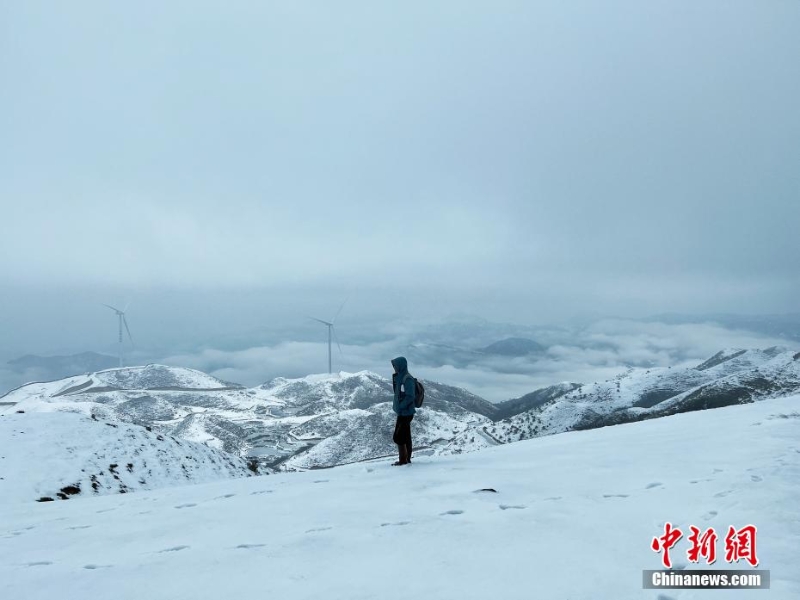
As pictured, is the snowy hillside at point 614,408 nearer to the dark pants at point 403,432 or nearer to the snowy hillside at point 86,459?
the snowy hillside at point 86,459

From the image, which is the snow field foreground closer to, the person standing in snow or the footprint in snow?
the footprint in snow

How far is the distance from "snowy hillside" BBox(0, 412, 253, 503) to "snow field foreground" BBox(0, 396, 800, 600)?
28.9ft

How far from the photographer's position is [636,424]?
76.3ft

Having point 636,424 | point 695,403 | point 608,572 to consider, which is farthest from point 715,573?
point 695,403

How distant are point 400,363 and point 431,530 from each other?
690 cm

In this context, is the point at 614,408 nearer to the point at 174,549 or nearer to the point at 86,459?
the point at 86,459

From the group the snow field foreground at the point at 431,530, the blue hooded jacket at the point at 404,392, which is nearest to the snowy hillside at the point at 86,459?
the snow field foreground at the point at 431,530

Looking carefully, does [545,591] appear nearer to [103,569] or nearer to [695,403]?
[103,569]

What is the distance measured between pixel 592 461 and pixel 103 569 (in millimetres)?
11452

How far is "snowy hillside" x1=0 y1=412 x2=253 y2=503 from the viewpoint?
75.5ft

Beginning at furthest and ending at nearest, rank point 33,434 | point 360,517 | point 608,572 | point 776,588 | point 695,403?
point 695,403
point 33,434
point 360,517
point 608,572
point 776,588

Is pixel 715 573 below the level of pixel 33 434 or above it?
above

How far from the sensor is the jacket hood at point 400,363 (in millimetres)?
15492

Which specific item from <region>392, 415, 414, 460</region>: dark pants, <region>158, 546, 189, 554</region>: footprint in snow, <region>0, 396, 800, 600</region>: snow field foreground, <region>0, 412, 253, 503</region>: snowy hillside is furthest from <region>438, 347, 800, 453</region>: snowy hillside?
<region>158, 546, 189, 554</region>: footprint in snow
